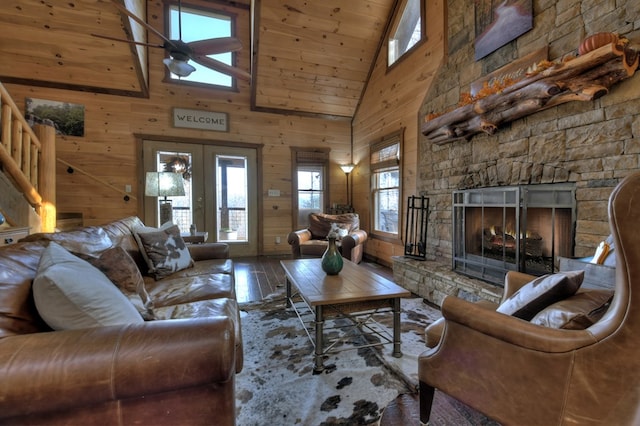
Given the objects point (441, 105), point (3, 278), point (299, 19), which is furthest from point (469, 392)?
point (299, 19)

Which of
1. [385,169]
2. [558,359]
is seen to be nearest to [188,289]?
[558,359]

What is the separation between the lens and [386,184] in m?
4.75

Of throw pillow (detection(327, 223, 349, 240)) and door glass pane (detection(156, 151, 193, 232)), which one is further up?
door glass pane (detection(156, 151, 193, 232))

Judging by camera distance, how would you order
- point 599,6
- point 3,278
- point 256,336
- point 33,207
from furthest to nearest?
point 33,207
point 256,336
point 599,6
point 3,278

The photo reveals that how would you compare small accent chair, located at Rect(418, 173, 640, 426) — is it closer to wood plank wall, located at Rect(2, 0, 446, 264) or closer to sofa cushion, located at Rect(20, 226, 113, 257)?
sofa cushion, located at Rect(20, 226, 113, 257)

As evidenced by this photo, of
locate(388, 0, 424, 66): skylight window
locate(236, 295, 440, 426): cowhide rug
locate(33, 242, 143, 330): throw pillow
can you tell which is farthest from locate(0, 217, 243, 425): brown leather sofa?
locate(388, 0, 424, 66): skylight window

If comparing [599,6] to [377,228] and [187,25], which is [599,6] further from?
[187,25]

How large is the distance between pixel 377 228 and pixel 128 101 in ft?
15.6

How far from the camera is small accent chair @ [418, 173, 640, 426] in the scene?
0.78 m

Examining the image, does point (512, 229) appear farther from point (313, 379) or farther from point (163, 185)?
point (163, 185)

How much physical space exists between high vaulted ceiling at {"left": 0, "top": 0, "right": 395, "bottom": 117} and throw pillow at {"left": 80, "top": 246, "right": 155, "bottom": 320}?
4075 mm

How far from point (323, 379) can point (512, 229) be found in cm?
208

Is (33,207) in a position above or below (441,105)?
below

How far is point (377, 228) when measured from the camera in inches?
198
